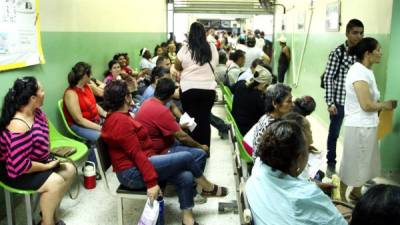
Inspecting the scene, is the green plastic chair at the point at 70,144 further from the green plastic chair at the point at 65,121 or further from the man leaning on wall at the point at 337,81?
the man leaning on wall at the point at 337,81

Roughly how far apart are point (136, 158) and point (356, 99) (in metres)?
1.64

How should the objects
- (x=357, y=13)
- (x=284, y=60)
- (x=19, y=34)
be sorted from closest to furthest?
(x=19, y=34) < (x=357, y=13) < (x=284, y=60)

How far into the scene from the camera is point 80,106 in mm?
3650

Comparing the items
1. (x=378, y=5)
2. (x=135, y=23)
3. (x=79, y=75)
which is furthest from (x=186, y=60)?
(x=135, y=23)

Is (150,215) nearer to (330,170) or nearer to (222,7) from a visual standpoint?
(330,170)

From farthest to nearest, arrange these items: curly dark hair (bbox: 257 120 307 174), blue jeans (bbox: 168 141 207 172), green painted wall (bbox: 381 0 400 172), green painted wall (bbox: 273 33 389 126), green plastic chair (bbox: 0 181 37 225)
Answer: green painted wall (bbox: 273 33 389 126) < green painted wall (bbox: 381 0 400 172) < blue jeans (bbox: 168 141 207 172) < green plastic chair (bbox: 0 181 37 225) < curly dark hair (bbox: 257 120 307 174)

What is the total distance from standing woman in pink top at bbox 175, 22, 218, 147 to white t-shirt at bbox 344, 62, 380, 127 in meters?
1.34

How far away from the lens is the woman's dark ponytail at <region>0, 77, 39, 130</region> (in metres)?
2.36

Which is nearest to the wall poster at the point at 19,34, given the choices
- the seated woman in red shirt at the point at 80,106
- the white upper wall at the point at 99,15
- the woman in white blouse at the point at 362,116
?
the white upper wall at the point at 99,15

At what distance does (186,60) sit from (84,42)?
1540 mm

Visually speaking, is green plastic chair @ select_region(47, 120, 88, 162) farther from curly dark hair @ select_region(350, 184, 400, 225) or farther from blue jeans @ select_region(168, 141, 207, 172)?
curly dark hair @ select_region(350, 184, 400, 225)

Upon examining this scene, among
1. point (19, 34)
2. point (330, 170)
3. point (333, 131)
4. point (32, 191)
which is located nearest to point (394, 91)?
point (333, 131)

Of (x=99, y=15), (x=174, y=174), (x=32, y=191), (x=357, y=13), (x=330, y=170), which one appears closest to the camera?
(x=32, y=191)

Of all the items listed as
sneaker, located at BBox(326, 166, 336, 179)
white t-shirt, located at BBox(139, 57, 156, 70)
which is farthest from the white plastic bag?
white t-shirt, located at BBox(139, 57, 156, 70)
